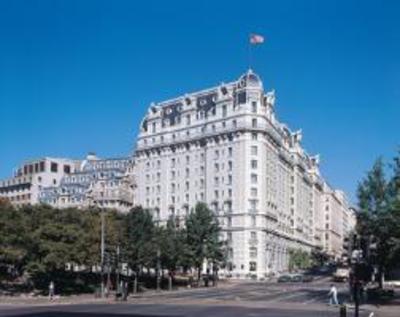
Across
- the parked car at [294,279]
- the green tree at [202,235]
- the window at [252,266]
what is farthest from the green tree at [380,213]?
the window at [252,266]

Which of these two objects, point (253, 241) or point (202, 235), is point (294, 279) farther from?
point (253, 241)

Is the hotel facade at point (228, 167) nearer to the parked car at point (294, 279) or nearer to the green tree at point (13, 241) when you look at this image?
the parked car at point (294, 279)

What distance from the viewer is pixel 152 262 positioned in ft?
320

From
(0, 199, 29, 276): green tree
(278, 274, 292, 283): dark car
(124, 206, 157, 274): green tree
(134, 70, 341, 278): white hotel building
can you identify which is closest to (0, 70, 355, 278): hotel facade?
(134, 70, 341, 278): white hotel building

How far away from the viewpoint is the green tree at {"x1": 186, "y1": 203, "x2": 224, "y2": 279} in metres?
120

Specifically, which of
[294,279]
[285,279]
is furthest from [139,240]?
[285,279]

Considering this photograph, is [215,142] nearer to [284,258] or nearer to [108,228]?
[284,258]

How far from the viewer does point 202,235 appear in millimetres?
120375

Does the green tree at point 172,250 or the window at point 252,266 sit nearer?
the green tree at point 172,250

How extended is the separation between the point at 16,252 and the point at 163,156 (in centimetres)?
11190

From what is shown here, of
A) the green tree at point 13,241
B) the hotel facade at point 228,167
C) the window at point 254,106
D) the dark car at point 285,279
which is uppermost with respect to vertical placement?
the window at point 254,106

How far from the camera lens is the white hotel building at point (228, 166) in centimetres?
16788

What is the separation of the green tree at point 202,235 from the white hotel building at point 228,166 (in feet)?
143

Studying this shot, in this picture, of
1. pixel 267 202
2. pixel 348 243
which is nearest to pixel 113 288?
pixel 348 243
